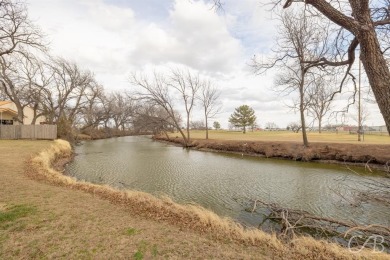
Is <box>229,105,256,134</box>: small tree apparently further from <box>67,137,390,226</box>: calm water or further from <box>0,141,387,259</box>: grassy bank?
<box>0,141,387,259</box>: grassy bank

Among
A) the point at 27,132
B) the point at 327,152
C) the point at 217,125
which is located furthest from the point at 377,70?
the point at 217,125

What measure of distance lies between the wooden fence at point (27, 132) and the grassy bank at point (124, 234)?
22.0m

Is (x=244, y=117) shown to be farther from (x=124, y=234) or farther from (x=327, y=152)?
(x=124, y=234)

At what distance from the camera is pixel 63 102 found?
36.0m

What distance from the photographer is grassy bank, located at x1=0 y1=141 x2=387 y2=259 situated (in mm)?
3848

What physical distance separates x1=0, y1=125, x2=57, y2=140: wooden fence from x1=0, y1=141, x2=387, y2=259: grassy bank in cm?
2197

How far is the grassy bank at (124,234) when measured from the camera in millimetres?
3848

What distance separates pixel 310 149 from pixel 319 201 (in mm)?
11418

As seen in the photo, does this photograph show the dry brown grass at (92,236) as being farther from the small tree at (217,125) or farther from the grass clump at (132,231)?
the small tree at (217,125)

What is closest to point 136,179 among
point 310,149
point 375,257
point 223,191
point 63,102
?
point 223,191

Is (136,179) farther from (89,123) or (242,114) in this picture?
(242,114)

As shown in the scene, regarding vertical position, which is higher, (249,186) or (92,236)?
(92,236)

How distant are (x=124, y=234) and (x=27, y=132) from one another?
26529mm

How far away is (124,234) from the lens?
4.48 metres
